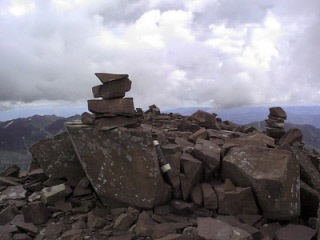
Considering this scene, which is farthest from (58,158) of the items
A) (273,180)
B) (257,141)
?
(257,141)

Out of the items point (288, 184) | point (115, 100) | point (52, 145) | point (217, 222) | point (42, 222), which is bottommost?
point (42, 222)

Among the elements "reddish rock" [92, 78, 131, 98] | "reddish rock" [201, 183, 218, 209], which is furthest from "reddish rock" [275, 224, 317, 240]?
"reddish rock" [92, 78, 131, 98]

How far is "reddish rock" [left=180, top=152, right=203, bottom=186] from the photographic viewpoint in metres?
8.90

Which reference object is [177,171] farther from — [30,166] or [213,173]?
[30,166]

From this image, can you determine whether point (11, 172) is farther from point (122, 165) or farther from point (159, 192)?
point (159, 192)

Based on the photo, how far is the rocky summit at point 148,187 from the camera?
299 inches

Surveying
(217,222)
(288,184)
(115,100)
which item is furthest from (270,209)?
(115,100)

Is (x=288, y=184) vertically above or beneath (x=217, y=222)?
above

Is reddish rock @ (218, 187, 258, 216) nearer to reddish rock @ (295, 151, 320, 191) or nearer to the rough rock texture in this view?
reddish rock @ (295, 151, 320, 191)

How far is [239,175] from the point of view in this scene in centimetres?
847

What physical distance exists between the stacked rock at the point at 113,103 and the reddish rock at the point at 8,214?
5163 mm

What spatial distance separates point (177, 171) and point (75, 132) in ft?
15.4

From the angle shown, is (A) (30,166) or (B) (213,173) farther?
(A) (30,166)

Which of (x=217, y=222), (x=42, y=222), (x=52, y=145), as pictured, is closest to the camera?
(x=217, y=222)
